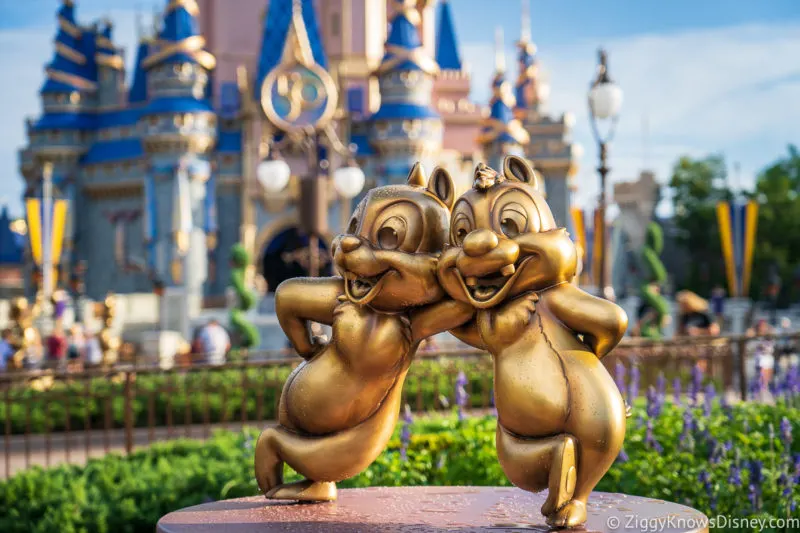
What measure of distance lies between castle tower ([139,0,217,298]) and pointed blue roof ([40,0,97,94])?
16.8 feet

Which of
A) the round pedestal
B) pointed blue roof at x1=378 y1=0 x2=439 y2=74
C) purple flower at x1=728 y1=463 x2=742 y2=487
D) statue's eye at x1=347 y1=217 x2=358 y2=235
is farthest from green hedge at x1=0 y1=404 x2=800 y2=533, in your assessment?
pointed blue roof at x1=378 y1=0 x2=439 y2=74

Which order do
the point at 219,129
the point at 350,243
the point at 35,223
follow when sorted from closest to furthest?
the point at 350,243 → the point at 35,223 → the point at 219,129

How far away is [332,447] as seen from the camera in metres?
3.16

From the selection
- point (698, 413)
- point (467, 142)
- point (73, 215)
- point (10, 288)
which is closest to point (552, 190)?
point (467, 142)

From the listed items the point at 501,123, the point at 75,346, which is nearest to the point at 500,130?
the point at 501,123

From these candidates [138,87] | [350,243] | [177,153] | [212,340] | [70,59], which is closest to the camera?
[350,243]

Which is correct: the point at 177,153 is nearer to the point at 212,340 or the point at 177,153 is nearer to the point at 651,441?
the point at 212,340

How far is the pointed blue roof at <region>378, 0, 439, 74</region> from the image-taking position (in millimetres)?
28953

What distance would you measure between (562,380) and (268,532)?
948mm

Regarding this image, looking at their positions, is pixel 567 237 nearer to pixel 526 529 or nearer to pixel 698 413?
pixel 526 529

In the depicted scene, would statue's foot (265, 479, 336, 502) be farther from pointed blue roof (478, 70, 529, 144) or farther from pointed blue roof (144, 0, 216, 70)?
pointed blue roof (478, 70, 529, 144)

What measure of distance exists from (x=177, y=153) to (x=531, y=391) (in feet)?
87.7

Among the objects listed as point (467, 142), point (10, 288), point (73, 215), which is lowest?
point (10, 288)

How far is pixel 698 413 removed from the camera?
5.80m
